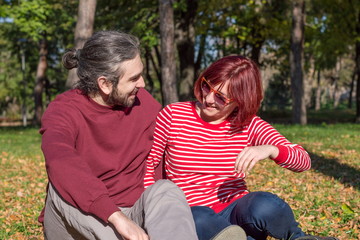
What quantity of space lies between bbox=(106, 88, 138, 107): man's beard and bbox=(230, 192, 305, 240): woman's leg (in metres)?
0.94

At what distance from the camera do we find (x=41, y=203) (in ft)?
20.0

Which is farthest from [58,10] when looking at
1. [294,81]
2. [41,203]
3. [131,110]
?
[131,110]

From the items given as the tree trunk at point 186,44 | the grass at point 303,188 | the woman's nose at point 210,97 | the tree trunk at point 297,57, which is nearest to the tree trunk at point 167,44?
the grass at point 303,188

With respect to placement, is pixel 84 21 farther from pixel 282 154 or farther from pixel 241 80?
pixel 282 154

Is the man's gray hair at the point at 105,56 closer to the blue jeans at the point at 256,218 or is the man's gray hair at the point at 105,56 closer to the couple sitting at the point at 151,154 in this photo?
the couple sitting at the point at 151,154

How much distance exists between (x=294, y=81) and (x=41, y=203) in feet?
42.0

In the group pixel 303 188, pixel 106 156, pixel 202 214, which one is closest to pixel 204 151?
pixel 202 214

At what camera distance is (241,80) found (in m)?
3.04

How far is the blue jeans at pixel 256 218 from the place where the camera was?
294 centimetres

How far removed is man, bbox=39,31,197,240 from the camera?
7.94 ft

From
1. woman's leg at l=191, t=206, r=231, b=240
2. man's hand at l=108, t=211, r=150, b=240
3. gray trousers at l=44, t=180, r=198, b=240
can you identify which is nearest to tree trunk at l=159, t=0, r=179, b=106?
woman's leg at l=191, t=206, r=231, b=240

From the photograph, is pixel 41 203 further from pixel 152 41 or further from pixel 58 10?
pixel 58 10

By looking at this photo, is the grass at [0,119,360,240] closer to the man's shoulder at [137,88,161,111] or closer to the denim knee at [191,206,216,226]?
the denim knee at [191,206,216,226]

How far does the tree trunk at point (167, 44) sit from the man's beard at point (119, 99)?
28.1ft
